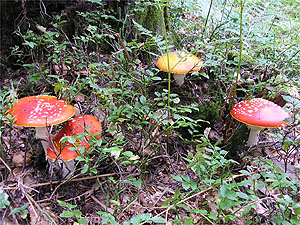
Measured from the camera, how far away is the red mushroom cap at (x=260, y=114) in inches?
105

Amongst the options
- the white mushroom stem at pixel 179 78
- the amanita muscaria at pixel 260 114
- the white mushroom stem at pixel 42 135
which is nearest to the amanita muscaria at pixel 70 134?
the white mushroom stem at pixel 42 135

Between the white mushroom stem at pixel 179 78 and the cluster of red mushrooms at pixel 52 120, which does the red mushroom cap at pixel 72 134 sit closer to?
the cluster of red mushrooms at pixel 52 120

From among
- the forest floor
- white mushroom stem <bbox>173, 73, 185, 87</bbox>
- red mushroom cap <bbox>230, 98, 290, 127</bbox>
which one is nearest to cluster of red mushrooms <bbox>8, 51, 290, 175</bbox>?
red mushroom cap <bbox>230, 98, 290, 127</bbox>

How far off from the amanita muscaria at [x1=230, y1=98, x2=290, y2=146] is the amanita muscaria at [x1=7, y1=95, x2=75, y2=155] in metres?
2.22

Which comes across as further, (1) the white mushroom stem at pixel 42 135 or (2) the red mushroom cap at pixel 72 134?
(1) the white mushroom stem at pixel 42 135

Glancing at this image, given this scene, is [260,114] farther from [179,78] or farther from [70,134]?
[70,134]

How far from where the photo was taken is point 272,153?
3.26 metres

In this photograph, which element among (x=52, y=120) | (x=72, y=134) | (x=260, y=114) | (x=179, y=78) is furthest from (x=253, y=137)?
(x=52, y=120)

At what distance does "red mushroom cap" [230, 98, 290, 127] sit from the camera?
8.77 ft

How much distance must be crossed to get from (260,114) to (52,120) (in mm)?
2582

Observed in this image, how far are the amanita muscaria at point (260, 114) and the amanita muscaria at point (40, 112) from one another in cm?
222

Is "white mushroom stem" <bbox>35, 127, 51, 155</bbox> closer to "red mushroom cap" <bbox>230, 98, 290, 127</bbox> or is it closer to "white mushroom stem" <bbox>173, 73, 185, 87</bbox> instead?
"white mushroom stem" <bbox>173, 73, 185, 87</bbox>

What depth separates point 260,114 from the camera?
8.98ft

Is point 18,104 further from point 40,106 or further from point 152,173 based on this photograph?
point 152,173
